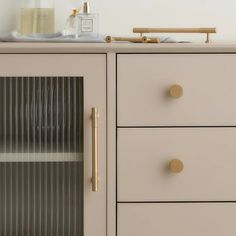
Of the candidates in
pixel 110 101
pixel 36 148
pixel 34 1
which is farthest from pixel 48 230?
pixel 34 1

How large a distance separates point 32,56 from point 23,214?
311mm

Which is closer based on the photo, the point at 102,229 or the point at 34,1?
the point at 102,229

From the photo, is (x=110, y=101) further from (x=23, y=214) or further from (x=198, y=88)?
(x=23, y=214)

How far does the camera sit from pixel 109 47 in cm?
100

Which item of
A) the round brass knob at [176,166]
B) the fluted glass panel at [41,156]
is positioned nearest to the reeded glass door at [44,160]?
the fluted glass panel at [41,156]

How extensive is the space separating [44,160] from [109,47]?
0.25 m

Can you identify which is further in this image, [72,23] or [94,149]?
[72,23]

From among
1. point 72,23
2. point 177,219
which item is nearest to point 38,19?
point 72,23

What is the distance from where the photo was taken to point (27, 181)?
1.04 meters

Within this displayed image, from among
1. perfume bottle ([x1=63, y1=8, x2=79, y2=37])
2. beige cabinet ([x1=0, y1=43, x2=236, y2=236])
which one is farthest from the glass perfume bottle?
beige cabinet ([x1=0, y1=43, x2=236, y2=236])

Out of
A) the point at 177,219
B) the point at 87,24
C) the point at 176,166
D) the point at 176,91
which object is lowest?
the point at 177,219

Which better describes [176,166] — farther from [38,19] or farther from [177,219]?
[38,19]

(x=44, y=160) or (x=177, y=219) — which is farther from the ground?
(x=44, y=160)

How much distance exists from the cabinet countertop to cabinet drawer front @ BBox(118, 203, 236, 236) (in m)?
0.30
